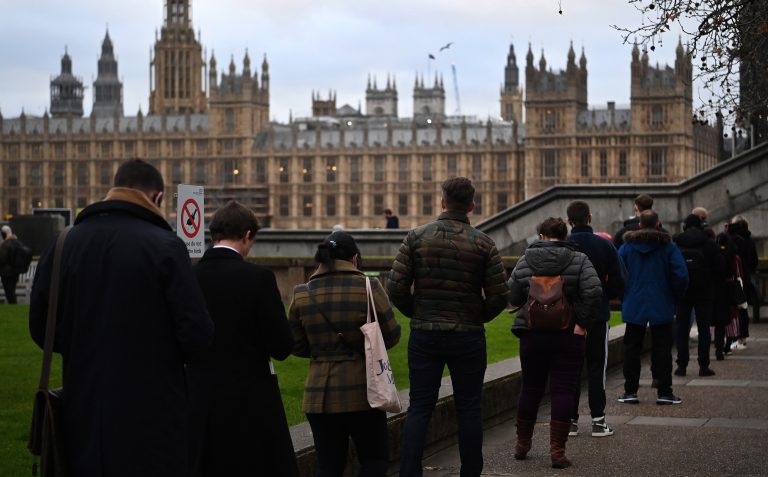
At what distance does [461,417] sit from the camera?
6238mm

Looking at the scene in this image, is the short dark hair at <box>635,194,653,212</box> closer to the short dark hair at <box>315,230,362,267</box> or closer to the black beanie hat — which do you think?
the black beanie hat

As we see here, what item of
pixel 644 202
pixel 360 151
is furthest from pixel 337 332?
pixel 360 151

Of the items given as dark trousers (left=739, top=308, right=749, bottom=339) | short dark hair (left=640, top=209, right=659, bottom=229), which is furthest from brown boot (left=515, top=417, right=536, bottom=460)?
dark trousers (left=739, top=308, right=749, bottom=339)

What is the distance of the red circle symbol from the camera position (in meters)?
10.4

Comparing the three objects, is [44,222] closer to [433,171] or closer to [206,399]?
[206,399]

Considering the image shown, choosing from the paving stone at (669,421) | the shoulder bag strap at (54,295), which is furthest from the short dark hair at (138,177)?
the paving stone at (669,421)

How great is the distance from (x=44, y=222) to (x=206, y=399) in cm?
2891

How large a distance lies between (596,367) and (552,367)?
0.99 metres

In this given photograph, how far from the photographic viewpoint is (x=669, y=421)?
28.1 ft

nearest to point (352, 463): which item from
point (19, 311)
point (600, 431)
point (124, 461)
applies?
point (600, 431)

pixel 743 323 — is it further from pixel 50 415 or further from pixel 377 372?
pixel 50 415

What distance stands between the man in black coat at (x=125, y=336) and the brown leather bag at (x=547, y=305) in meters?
3.25

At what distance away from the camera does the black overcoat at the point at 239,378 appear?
4.59 meters

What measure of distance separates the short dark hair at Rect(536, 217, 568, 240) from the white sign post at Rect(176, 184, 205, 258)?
3.78 m
